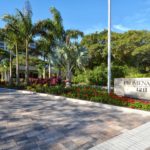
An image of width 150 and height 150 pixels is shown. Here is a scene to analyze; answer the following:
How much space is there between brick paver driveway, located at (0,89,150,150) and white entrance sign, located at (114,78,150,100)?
373 centimetres

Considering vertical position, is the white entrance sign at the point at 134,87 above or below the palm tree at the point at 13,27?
below

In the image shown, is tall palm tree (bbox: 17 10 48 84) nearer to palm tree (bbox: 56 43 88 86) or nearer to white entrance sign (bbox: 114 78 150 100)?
palm tree (bbox: 56 43 88 86)

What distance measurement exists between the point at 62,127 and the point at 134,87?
7.50 metres

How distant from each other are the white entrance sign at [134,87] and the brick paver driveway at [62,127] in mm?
3728

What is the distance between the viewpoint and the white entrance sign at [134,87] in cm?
1226

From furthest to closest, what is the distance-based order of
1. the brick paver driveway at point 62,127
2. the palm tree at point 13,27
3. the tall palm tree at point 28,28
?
the palm tree at point 13,27 → the tall palm tree at point 28,28 → the brick paver driveway at point 62,127

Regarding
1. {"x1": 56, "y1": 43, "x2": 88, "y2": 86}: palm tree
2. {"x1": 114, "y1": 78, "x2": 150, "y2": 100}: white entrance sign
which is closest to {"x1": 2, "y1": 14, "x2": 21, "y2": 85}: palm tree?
{"x1": 56, "y1": 43, "x2": 88, "y2": 86}: palm tree

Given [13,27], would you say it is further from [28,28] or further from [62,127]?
[62,127]

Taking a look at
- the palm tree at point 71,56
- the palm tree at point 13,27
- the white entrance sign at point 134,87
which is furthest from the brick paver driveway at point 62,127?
the palm tree at point 13,27

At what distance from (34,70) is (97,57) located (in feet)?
60.9

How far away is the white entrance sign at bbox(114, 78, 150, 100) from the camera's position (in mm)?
12258

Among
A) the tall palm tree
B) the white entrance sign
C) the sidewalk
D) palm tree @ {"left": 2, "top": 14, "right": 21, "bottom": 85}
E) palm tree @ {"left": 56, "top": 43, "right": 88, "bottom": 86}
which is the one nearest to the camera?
the sidewalk

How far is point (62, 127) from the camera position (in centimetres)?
675

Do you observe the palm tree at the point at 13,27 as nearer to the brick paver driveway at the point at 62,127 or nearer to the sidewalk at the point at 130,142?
the brick paver driveway at the point at 62,127
